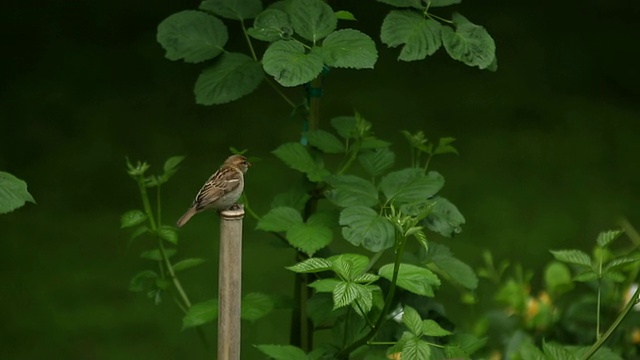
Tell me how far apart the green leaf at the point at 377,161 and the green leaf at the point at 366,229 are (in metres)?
0.17

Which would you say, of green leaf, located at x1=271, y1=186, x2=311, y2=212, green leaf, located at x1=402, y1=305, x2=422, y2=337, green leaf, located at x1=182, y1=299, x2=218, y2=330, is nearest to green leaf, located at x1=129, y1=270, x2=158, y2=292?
green leaf, located at x1=182, y1=299, x2=218, y2=330

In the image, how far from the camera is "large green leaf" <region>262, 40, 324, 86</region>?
1453mm

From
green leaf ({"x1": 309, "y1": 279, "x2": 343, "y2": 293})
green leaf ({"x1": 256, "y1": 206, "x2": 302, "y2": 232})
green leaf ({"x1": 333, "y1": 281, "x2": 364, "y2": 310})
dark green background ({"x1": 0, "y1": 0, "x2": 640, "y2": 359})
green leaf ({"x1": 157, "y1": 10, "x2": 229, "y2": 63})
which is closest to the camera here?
green leaf ({"x1": 333, "y1": 281, "x2": 364, "y2": 310})

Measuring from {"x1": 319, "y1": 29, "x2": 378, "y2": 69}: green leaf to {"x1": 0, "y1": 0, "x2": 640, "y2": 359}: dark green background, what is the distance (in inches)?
38.9

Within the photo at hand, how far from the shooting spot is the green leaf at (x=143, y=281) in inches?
64.9

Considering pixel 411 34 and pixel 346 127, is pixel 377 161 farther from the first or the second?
pixel 411 34

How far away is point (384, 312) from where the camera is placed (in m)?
1.39

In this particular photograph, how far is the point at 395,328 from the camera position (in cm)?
171

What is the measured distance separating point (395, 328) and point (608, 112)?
197 cm

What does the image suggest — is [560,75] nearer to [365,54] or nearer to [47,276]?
[47,276]

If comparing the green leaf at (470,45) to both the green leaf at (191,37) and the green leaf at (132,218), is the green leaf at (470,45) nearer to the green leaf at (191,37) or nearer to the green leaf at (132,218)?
the green leaf at (191,37)

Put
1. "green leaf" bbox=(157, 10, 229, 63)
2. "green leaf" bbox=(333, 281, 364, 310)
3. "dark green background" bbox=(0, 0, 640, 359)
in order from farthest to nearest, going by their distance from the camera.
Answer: "dark green background" bbox=(0, 0, 640, 359)
"green leaf" bbox=(157, 10, 229, 63)
"green leaf" bbox=(333, 281, 364, 310)

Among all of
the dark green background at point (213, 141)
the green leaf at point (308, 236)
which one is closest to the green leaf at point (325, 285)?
the green leaf at point (308, 236)

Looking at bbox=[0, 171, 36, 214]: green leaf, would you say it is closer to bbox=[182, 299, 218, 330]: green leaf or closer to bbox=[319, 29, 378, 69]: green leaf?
bbox=[182, 299, 218, 330]: green leaf
